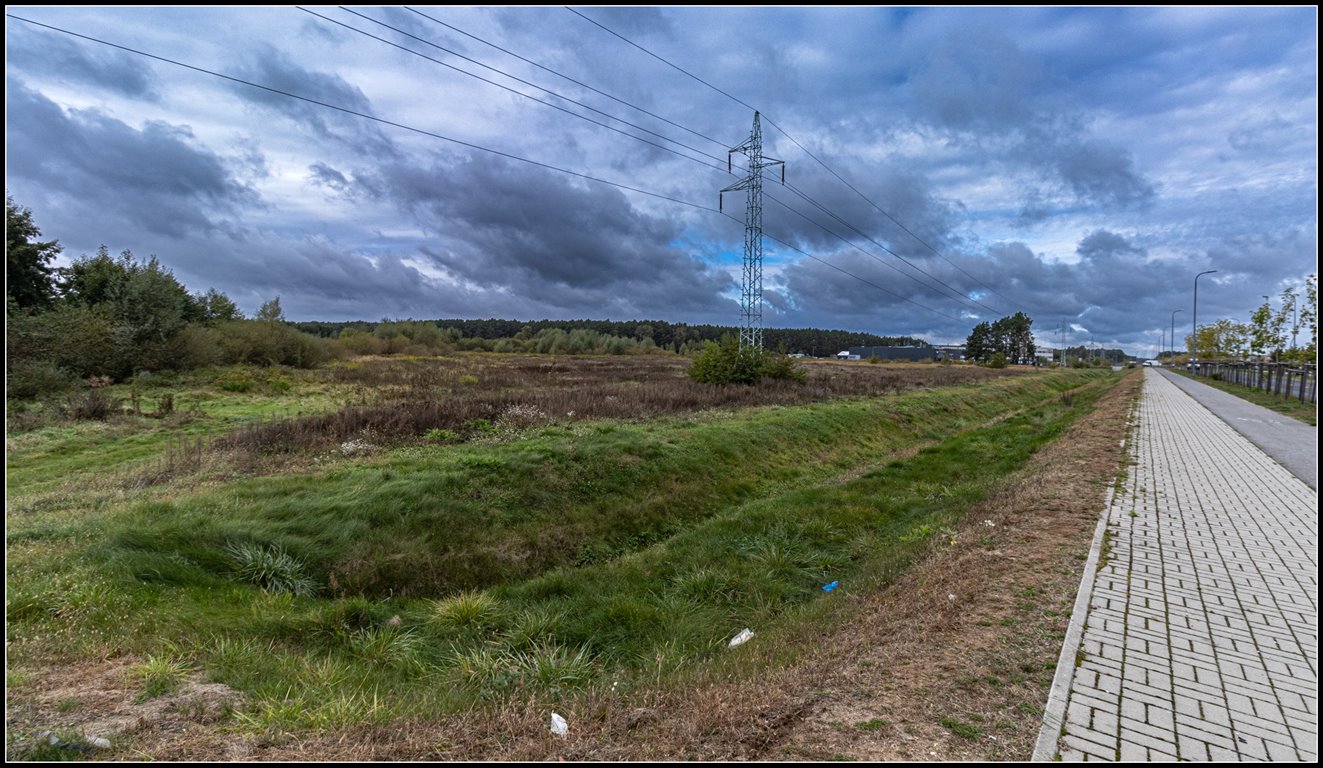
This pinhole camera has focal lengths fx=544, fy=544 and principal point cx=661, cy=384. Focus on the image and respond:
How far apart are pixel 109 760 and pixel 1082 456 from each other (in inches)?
637

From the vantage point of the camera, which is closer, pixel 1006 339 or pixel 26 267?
pixel 26 267

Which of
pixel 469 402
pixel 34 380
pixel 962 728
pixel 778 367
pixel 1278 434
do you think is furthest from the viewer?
pixel 778 367

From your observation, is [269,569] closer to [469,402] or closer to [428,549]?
[428,549]

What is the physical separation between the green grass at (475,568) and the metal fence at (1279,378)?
22.4 m

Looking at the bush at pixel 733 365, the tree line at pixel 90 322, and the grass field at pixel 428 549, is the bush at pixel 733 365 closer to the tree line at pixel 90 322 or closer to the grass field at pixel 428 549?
the grass field at pixel 428 549

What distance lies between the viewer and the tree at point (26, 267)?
981 inches

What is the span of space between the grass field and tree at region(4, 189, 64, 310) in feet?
51.4

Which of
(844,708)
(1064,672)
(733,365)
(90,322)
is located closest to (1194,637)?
(1064,672)

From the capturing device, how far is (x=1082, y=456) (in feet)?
41.7

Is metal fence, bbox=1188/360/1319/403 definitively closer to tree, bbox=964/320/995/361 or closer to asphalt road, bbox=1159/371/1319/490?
asphalt road, bbox=1159/371/1319/490

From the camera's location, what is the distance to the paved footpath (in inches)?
129

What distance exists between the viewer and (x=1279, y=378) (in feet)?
98.1

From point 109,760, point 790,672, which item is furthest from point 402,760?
point 790,672

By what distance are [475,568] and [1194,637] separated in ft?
27.4
